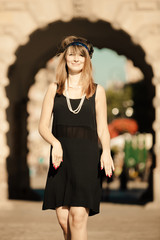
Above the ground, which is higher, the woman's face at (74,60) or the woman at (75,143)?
the woman's face at (74,60)

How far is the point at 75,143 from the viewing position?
5543 millimetres

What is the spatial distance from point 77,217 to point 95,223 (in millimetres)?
5227

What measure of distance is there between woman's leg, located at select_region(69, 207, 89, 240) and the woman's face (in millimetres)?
1229

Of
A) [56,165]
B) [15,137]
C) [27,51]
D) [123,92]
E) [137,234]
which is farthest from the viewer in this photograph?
[123,92]

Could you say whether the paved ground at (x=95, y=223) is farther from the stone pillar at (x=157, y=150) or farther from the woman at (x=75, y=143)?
the woman at (x=75, y=143)

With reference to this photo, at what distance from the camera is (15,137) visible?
55.5 ft

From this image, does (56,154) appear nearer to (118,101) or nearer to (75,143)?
(75,143)

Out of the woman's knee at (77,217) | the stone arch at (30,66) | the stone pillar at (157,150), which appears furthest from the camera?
the stone arch at (30,66)

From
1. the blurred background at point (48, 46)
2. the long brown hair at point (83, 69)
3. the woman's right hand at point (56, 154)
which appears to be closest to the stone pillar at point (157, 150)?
the blurred background at point (48, 46)

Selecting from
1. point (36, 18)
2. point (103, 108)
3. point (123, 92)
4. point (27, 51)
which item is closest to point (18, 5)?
point (36, 18)

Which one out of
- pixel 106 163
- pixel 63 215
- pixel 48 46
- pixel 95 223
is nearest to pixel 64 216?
pixel 63 215

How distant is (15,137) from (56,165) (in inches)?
457

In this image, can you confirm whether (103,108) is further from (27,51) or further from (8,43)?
(27,51)

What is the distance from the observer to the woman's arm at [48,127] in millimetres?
5395
